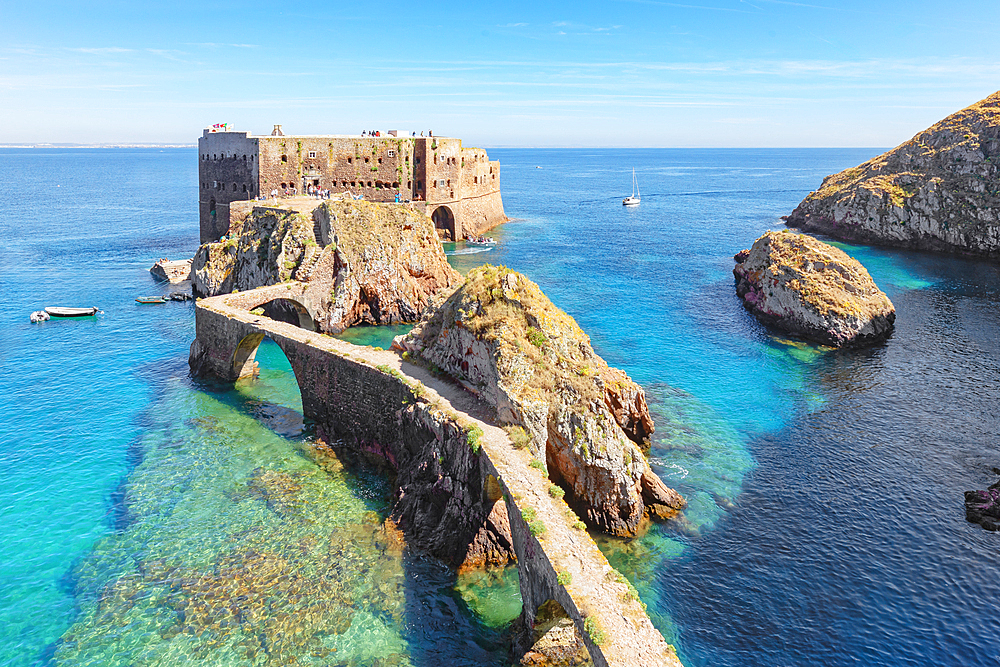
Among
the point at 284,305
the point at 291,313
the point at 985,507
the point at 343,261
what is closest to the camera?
the point at 985,507

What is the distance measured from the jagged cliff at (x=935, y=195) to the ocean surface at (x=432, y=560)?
1453 inches

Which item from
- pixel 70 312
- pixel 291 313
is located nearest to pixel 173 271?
pixel 70 312

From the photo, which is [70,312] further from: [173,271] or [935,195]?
[935,195]

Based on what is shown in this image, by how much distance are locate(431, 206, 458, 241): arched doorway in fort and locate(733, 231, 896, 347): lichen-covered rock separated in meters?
41.7

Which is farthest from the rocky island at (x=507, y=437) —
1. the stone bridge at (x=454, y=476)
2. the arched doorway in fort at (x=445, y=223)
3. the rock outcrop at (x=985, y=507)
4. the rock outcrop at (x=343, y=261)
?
the arched doorway in fort at (x=445, y=223)

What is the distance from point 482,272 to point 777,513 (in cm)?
1831

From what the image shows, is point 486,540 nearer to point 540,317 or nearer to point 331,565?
point 331,565

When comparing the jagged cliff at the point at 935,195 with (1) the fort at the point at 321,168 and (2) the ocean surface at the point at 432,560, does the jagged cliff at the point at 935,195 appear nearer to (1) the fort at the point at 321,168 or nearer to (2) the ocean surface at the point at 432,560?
(2) the ocean surface at the point at 432,560

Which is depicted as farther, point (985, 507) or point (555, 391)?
point (555, 391)

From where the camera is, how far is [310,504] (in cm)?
3052

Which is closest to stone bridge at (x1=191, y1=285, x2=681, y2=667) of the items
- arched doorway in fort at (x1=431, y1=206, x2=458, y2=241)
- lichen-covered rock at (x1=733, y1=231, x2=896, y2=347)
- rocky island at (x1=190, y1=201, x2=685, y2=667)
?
rocky island at (x1=190, y1=201, x2=685, y2=667)

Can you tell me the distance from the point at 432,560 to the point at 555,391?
8.94m

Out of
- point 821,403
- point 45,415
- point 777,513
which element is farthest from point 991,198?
point 45,415

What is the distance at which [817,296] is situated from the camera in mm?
56125
